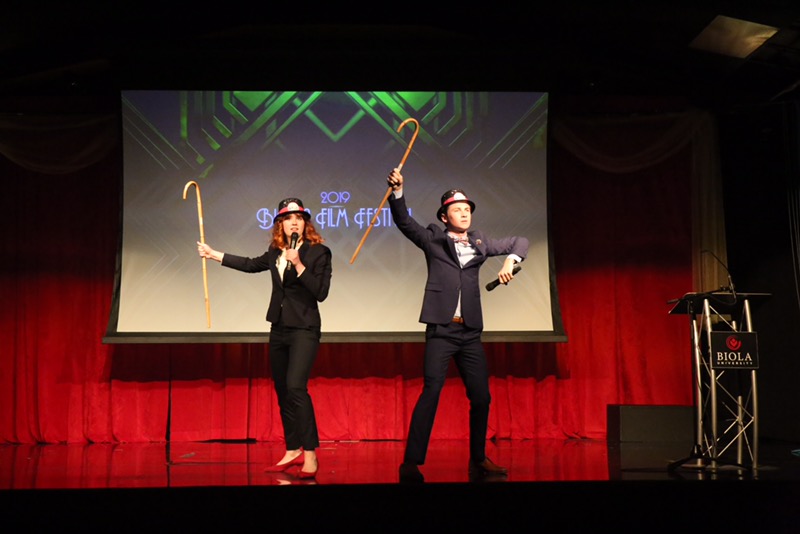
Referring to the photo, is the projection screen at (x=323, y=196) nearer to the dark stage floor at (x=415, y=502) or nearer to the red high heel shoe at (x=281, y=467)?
the red high heel shoe at (x=281, y=467)

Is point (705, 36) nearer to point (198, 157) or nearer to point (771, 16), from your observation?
point (771, 16)

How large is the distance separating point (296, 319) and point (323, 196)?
2369 millimetres

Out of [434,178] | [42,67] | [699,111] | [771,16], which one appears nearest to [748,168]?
[699,111]

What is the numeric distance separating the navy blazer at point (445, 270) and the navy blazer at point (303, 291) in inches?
19.9

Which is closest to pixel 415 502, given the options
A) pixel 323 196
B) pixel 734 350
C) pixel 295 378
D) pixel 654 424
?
pixel 295 378

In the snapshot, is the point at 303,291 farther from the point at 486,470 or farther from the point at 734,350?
the point at 734,350

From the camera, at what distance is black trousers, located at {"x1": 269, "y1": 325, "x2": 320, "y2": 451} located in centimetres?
415

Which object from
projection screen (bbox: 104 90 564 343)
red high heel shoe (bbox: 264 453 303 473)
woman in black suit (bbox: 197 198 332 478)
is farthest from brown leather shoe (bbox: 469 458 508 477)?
projection screen (bbox: 104 90 564 343)

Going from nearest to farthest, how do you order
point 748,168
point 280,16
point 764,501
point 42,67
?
point 764,501, point 280,16, point 42,67, point 748,168

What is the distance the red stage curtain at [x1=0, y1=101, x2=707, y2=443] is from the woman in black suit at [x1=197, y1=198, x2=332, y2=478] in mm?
Result: 2191

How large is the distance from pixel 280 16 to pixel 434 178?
5.82 ft

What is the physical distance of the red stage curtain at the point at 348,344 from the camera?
6562mm

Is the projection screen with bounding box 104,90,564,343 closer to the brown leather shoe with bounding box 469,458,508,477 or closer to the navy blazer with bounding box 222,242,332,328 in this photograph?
the navy blazer with bounding box 222,242,332,328

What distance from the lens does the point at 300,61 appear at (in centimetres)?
677
